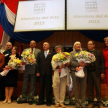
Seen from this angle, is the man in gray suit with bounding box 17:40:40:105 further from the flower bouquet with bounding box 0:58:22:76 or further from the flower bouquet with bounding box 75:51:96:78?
the flower bouquet with bounding box 75:51:96:78

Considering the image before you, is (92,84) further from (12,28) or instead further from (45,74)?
(12,28)

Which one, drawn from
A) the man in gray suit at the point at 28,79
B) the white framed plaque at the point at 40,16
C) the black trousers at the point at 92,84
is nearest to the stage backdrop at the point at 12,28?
the white framed plaque at the point at 40,16

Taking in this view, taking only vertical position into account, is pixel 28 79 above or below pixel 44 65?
below

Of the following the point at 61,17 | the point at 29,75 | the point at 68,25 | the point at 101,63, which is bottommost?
the point at 29,75

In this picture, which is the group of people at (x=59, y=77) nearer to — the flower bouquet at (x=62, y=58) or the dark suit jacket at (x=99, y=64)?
the dark suit jacket at (x=99, y=64)

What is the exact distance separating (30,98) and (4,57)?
1251 millimetres

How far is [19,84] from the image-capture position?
341cm

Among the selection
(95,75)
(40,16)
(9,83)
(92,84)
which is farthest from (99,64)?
(40,16)

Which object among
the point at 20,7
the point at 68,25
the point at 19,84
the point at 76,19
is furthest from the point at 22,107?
the point at 20,7

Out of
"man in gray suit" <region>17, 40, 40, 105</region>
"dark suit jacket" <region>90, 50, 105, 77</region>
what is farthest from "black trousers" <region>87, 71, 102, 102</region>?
"man in gray suit" <region>17, 40, 40, 105</region>

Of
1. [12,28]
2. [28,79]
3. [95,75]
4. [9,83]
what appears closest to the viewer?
[95,75]

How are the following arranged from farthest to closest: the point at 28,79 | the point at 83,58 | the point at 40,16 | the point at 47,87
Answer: the point at 40,16 → the point at 28,79 → the point at 47,87 → the point at 83,58

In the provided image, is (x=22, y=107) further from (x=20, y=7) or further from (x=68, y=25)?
(x=20, y=7)

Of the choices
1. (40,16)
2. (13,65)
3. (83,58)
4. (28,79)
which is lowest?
(28,79)
